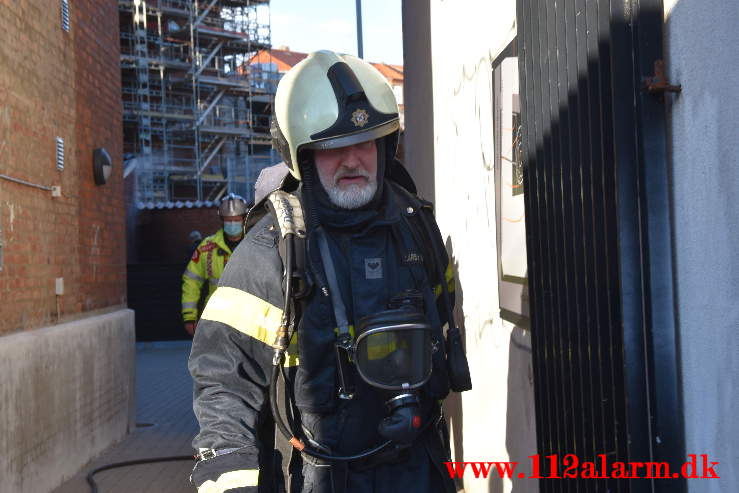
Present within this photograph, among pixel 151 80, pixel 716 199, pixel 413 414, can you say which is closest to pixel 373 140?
pixel 413 414

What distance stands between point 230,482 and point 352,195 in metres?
1.01

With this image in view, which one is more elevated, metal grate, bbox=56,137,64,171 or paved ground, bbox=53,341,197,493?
metal grate, bbox=56,137,64,171

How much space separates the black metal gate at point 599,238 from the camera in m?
2.20

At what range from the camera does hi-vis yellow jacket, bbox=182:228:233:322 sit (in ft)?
28.0

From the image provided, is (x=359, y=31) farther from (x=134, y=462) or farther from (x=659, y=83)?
(x=659, y=83)

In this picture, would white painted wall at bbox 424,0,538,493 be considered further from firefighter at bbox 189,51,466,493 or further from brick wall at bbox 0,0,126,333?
brick wall at bbox 0,0,126,333

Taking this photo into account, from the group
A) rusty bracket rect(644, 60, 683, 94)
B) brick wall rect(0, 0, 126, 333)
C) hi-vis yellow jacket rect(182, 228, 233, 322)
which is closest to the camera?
rusty bracket rect(644, 60, 683, 94)

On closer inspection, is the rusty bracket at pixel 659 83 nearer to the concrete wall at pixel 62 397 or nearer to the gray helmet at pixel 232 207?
the concrete wall at pixel 62 397

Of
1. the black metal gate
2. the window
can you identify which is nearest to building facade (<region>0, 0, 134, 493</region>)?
the window

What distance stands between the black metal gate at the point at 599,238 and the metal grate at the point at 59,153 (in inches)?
206

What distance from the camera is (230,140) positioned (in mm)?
53094

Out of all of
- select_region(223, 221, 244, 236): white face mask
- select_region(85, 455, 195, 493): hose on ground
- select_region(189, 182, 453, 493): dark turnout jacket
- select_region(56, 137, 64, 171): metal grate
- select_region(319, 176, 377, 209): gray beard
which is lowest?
select_region(85, 455, 195, 493): hose on ground

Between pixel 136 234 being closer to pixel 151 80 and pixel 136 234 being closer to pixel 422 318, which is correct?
pixel 151 80

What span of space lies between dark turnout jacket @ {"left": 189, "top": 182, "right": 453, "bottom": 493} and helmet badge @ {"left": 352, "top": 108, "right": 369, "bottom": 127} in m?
0.30
